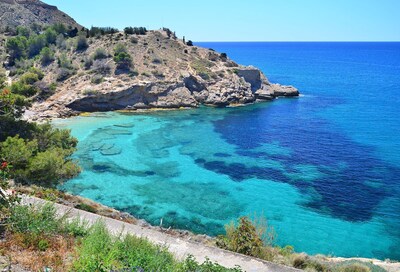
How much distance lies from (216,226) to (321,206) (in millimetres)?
8138

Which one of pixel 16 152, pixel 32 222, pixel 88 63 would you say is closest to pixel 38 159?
pixel 16 152

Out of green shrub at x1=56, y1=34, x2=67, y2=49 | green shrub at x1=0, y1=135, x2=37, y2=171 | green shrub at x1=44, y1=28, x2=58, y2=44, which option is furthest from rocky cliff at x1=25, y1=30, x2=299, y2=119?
green shrub at x1=0, y1=135, x2=37, y2=171

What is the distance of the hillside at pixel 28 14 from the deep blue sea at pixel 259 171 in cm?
5645

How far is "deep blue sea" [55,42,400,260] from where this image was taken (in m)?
22.3

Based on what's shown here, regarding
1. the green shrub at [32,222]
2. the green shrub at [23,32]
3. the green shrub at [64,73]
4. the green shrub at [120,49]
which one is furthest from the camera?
the green shrub at [23,32]

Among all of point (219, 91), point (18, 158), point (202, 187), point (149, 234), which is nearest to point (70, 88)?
point (219, 91)

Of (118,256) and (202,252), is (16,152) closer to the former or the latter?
(118,256)

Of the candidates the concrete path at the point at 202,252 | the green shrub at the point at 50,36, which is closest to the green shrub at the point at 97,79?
the green shrub at the point at 50,36

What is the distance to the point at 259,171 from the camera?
31391 millimetres

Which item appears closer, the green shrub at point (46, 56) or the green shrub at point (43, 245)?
the green shrub at point (43, 245)

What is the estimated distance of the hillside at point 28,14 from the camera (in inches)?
3538

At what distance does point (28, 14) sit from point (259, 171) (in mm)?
90675

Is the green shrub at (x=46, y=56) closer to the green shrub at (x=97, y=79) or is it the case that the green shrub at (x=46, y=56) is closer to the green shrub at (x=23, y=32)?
the green shrub at (x=97, y=79)

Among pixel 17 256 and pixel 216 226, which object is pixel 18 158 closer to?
pixel 17 256
